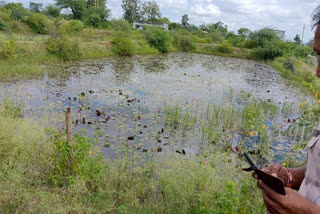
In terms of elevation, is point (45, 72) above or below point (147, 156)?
above

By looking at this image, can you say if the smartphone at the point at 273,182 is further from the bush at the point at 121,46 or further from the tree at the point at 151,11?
the tree at the point at 151,11

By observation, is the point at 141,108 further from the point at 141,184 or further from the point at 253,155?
the point at 141,184

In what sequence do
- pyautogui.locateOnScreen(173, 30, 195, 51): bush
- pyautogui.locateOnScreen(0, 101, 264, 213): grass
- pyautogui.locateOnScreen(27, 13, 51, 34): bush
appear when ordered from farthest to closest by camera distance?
pyautogui.locateOnScreen(173, 30, 195, 51): bush → pyautogui.locateOnScreen(27, 13, 51, 34): bush → pyautogui.locateOnScreen(0, 101, 264, 213): grass

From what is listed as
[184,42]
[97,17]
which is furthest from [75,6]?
[184,42]

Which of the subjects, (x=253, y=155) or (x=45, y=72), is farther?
(x=45, y=72)

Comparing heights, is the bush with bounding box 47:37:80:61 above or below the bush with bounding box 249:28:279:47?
below

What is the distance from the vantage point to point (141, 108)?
7.18 meters

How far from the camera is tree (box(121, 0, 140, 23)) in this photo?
178ft

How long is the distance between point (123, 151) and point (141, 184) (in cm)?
150

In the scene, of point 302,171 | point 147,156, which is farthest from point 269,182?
point 147,156

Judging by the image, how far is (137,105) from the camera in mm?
7395

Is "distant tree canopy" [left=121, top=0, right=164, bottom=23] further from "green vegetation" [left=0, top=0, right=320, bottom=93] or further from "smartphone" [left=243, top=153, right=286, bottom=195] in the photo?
"smartphone" [left=243, top=153, right=286, bottom=195]

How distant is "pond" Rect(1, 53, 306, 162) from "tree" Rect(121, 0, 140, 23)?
46.3 meters

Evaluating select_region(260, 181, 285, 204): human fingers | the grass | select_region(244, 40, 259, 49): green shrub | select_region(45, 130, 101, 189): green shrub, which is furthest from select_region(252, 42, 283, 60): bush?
select_region(260, 181, 285, 204): human fingers
